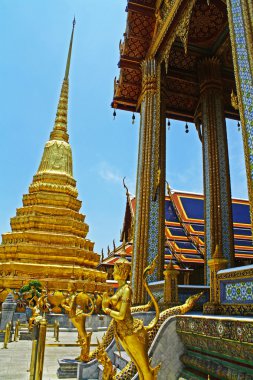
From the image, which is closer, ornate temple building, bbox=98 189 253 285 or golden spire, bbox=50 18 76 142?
ornate temple building, bbox=98 189 253 285

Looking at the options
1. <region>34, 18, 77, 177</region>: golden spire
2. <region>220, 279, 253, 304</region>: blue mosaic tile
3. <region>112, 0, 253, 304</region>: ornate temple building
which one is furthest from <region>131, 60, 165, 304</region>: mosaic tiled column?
<region>34, 18, 77, 177</region>: golden spire

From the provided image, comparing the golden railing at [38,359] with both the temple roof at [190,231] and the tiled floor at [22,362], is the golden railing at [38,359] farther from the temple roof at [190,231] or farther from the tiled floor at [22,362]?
the temple roof at [190,231]

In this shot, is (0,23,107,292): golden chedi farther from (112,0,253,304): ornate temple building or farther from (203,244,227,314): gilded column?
(203,244,227,314): gilded column

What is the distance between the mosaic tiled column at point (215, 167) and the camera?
727cm

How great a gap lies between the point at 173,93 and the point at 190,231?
20.3 feet

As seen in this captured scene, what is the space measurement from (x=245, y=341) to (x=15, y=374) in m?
3.69

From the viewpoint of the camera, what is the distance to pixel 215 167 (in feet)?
25.4

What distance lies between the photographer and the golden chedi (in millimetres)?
16781

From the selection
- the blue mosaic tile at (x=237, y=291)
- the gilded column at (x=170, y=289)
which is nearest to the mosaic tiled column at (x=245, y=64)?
the blue mosaic tile at (x=237, y=291)

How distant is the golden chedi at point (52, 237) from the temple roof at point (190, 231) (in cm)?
274

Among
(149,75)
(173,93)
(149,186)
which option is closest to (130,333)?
(149,186)

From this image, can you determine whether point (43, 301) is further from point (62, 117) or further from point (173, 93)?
point (62, 117)

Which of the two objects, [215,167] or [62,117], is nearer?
[215,167]

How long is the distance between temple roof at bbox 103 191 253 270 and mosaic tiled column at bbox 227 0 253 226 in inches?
290
